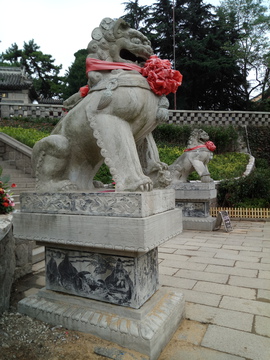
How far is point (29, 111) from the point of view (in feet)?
44.9

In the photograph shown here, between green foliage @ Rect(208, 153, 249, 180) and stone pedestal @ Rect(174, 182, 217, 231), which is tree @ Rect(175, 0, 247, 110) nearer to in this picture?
green foliage @ Rect(208, 153, 249, 180)

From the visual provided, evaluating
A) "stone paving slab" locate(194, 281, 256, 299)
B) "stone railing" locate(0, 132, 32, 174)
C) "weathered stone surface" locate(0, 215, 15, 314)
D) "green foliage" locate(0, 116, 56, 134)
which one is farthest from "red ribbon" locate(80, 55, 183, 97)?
"green foliage" locate(0, 116, 56, 134)

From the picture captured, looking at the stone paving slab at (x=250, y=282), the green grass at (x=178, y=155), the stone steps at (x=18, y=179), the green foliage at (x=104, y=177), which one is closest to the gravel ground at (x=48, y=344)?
the stone paving slab at (x=250, y=282)

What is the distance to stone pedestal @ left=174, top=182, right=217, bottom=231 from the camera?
6.27 meters

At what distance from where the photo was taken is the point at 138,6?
797 inches

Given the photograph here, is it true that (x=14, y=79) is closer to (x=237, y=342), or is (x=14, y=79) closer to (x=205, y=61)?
(x=205, y=61)

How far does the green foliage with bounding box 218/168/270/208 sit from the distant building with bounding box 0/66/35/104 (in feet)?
56.8

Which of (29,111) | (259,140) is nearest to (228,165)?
(259,140)

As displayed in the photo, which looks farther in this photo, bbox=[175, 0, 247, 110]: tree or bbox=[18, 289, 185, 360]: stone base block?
bbox=[175, 0, 247, 110]: tree

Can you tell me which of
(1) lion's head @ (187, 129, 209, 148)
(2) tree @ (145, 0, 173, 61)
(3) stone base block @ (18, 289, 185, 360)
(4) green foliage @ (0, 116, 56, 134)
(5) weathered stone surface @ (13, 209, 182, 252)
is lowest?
(3) stone base block @ (18, 289, 185, 360)

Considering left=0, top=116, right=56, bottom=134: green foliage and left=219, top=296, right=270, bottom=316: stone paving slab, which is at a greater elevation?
left=0, top=116, right=56, bottom=134: green foliage

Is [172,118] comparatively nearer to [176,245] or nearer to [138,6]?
[138,6]

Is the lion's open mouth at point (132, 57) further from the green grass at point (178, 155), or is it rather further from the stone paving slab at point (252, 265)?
the green grass at point (178, 155)

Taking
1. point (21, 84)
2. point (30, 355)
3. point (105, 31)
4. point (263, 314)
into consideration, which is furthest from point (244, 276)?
point (21, 84)
